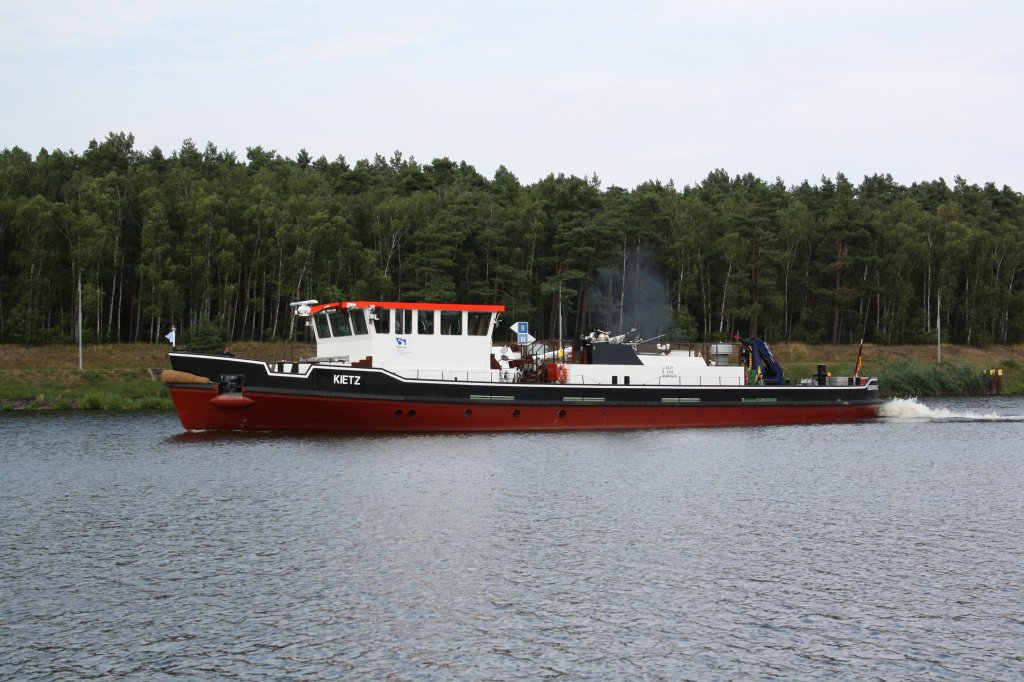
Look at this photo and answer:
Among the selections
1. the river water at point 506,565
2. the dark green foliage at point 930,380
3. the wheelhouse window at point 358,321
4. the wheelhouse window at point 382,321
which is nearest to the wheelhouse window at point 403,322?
the wheelhouse window at point 382,321

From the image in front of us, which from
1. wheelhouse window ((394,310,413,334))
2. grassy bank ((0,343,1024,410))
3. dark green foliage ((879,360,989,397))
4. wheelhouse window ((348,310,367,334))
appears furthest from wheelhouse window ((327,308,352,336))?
dark green foliage ((879,360,989,397))

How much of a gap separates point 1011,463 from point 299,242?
188 ft

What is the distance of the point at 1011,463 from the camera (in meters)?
35.8

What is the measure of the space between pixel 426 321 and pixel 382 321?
6.52 feet

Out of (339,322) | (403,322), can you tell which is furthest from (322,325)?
(403,322)

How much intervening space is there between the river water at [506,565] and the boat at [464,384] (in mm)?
4390

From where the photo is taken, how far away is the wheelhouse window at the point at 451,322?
4341 centimetres

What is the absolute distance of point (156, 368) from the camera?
220 feet

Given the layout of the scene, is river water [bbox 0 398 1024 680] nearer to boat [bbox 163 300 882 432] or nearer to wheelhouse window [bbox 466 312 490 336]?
boat [bbox 163 300 882 432]

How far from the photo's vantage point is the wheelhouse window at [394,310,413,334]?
4269cm

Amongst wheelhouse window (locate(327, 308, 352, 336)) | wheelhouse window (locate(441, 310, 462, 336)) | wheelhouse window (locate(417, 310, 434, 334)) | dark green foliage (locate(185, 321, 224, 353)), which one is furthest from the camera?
dark green foliage (locate(185, 321, 224, 353))

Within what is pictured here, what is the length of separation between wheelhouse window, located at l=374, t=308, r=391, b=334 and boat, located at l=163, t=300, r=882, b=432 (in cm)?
5

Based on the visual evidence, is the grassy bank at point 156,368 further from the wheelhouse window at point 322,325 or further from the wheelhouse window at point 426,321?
the wheelhouse window at point 426,321

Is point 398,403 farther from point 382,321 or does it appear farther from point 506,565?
point 506,565
